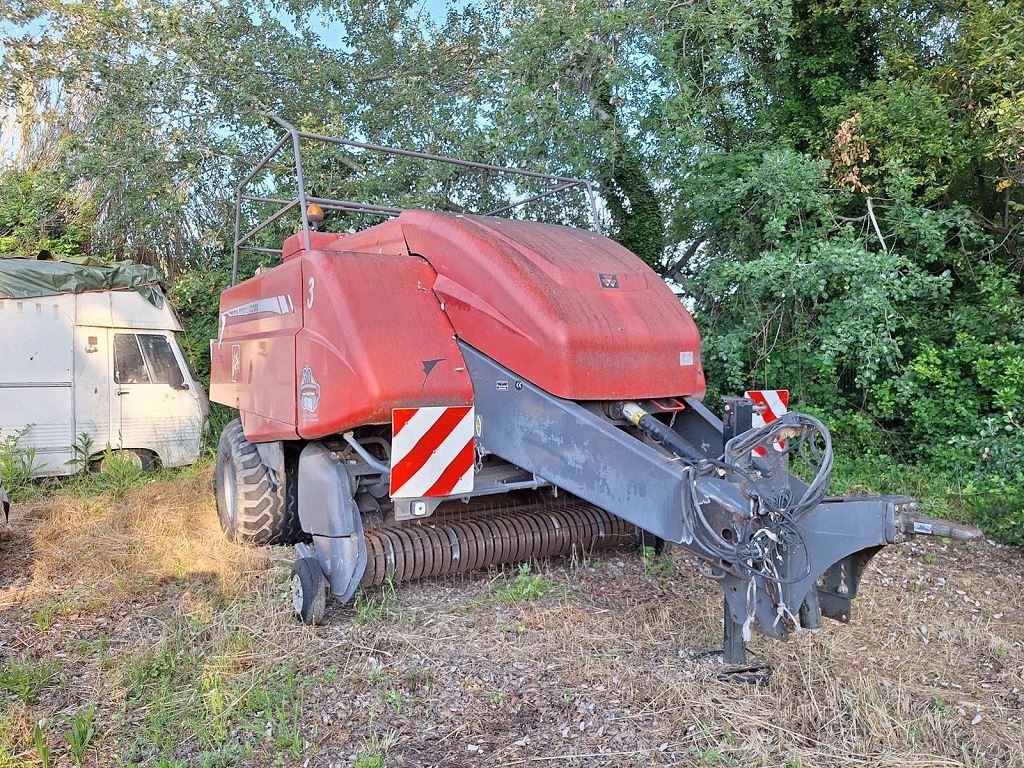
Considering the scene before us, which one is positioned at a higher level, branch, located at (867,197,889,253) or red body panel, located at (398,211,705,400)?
branch, located at (867,197,889,253)

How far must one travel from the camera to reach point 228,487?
17.9 feet

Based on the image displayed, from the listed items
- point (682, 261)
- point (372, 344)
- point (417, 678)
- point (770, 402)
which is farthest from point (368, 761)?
point (682, 261)

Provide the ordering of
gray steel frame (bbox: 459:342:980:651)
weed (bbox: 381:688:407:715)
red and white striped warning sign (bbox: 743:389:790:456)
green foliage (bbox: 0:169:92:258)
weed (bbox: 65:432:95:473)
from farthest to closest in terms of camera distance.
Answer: green foliage (bbox: 0:169:92:258) < weed (bbox: 65:432:95:473) < red and white striped warning sign (bbox: 743:389:790:456) < weed (bbox: 381:688:407:715) < gray steel frame (bbox: 459:342:980:651)

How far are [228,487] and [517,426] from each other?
287 cm

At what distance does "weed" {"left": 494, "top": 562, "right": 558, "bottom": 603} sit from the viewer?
13.2 feet

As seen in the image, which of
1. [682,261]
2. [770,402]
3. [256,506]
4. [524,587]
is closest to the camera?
[770,402]

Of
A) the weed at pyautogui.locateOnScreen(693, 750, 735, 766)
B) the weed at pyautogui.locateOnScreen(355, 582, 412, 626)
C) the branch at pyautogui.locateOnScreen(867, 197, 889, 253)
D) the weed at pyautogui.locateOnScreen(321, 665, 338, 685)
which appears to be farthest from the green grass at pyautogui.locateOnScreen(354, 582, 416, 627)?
the branch at pyautogui.locateOnScreen(867, 197, 889, 253)

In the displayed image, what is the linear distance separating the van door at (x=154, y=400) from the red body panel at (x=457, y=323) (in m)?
4.30

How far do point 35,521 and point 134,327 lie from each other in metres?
2.62

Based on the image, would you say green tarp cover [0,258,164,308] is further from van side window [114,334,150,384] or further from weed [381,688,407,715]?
weed [381,688,407,715]

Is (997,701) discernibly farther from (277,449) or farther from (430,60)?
(430,60)

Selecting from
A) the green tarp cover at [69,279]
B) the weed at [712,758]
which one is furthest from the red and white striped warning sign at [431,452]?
the green tarp cover at [69,279]

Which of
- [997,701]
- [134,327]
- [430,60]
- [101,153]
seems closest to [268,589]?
[997,701]

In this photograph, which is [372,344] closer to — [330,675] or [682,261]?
[330,675]
